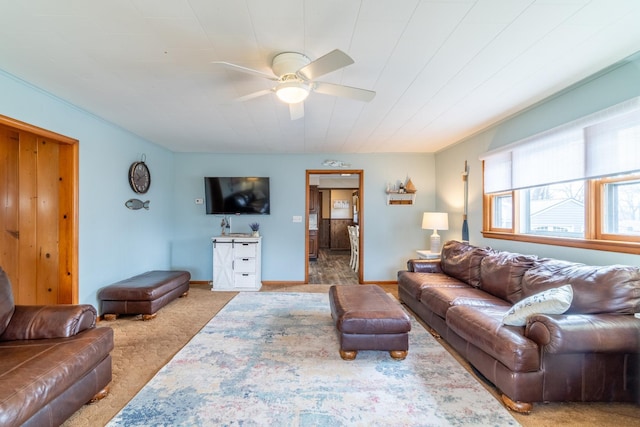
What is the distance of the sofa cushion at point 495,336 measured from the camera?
165 centimetres

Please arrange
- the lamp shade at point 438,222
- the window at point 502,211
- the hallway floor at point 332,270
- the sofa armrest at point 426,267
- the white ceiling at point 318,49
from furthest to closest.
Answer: the hallway floor at point 332,270 → the lamp shade at point 438,222 → the sofa armrest at point 426,267 → the window at point 502,211 → the white ceiling at point 318,49

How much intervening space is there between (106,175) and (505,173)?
193 inches

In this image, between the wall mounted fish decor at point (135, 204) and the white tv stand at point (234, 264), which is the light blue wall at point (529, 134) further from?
the wall mounted fish decor at point (135, 204)

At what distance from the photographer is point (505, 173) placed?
3.23 metres

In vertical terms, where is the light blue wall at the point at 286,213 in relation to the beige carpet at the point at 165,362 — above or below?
above

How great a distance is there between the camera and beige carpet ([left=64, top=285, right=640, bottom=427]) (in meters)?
1.63

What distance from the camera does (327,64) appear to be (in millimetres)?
1621

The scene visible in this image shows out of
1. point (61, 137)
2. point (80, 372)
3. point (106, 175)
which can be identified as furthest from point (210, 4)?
point (106, 175)

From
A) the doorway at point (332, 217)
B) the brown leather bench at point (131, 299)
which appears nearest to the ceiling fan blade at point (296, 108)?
the brown leather bench at point (131, 299)

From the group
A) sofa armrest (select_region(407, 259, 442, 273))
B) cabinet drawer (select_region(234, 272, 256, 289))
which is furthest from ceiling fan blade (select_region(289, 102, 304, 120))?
cabinet drawer (select_region(234, 272, 256, 289))

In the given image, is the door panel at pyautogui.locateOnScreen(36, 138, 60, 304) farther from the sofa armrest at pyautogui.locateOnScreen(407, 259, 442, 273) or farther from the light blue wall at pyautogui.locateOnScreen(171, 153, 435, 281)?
the sofa armrest at pyautogui.locateOnScreen(407, 259, 442, 273)

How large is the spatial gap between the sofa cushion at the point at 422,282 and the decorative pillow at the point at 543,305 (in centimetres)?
110

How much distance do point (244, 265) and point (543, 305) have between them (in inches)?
152

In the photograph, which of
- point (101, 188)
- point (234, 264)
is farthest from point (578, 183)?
point (101, 188)
